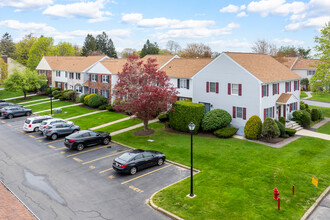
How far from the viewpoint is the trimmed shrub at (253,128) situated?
26234 mm

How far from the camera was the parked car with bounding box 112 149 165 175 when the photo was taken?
1812cm

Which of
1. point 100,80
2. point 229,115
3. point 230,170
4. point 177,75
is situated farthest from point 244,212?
point 100,80

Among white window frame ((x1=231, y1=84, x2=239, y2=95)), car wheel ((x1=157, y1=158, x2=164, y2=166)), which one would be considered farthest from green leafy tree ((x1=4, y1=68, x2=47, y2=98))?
car wheel ((x1=157, y1=158, x2=164, y2=166))

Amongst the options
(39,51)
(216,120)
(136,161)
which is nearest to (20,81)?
(39,51)

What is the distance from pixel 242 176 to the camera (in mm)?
17719

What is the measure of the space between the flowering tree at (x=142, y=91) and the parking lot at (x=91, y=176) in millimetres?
4499

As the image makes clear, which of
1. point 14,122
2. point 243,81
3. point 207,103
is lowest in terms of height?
point 14,122

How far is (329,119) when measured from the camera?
36594mm

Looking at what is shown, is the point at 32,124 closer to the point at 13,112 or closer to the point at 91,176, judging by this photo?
the point at 13,112

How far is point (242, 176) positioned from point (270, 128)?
9.65 m

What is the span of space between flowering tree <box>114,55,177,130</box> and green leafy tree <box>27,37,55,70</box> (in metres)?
55.0

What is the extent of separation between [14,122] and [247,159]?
101 feet

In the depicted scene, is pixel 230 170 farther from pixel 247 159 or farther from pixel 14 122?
pixel 14 122

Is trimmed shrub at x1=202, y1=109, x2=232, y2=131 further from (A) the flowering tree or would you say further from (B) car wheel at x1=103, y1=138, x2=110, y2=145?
(B) car wheel at x1=103, y1=138, x2=110, y2=145
